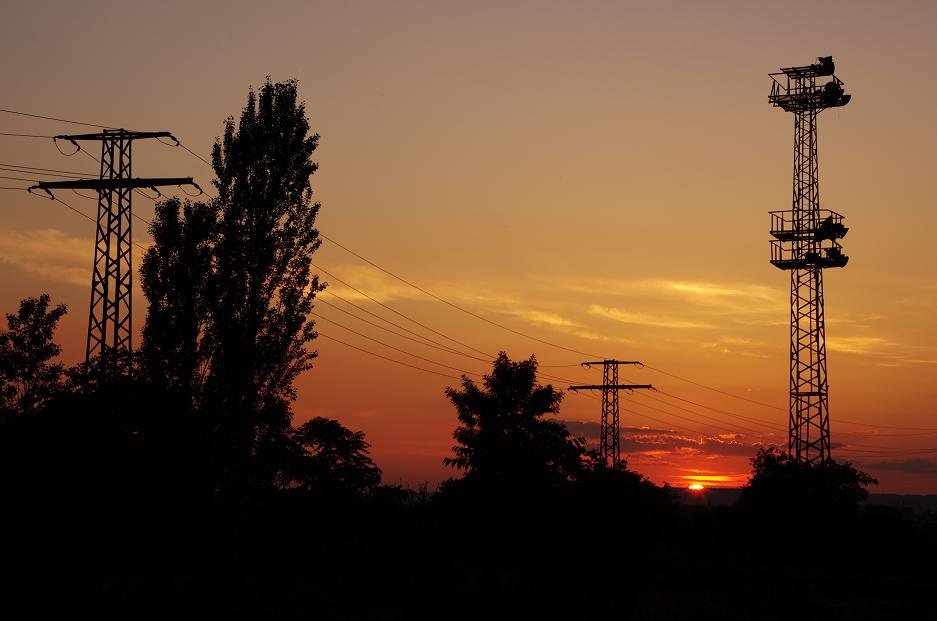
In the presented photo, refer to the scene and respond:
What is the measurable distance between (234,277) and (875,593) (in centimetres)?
3926

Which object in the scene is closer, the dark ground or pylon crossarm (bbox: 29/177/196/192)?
the dark ground

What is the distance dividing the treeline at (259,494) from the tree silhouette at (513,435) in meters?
0.07

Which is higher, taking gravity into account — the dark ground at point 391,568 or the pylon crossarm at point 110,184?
the pylon crossarm at point 110,184

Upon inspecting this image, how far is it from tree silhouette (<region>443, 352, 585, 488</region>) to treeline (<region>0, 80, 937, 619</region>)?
7 centimetres

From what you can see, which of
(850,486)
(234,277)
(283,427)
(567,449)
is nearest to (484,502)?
(567,449)

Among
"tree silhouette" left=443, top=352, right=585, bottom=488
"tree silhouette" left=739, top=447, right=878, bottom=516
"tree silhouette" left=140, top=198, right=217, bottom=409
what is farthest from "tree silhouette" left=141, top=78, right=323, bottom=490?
"tree silhouette" left=739, top=447, right=878, bottom=516

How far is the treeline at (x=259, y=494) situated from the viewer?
26.1 metres

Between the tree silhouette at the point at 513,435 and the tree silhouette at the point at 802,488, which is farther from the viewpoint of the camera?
the tree silhouette at the point at 802,488

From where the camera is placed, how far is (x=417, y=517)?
51.9 metres

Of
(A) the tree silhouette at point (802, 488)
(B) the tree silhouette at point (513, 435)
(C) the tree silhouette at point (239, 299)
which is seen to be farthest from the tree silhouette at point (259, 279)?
(A) the tree silhouette at point (802, 488)

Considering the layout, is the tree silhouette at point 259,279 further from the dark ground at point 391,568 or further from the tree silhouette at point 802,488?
the tree silhouette at point 802,488

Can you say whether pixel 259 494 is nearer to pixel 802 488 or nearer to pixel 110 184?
pixel 110 184

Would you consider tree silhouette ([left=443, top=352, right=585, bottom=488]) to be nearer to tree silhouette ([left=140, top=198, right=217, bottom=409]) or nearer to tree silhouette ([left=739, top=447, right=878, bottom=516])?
tree silhouette ([left=140, top=198, right=217, bottom=409])

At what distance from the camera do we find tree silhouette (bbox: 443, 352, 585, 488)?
39.4 metres
